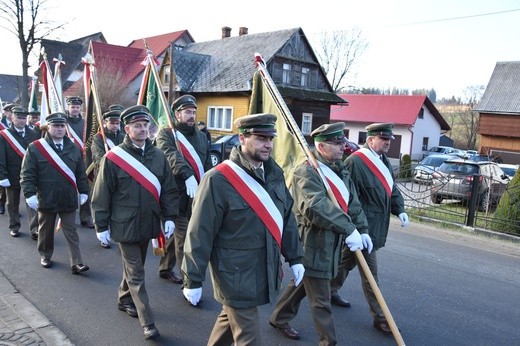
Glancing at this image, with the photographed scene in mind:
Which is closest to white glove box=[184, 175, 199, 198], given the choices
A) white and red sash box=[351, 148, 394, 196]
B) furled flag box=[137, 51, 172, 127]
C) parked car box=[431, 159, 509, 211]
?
furled flag box=[137, 51, 172, 127]

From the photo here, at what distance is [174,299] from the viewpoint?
5.21 m

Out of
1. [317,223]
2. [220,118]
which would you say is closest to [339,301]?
[317,223]

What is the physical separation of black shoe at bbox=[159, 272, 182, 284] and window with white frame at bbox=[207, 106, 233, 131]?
81.0 ft

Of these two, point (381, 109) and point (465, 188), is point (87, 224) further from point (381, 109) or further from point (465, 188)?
point (381, 109)

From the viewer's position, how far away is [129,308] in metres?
4.76

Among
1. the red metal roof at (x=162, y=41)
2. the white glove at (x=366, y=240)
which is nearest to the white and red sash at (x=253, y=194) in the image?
the white glove at (x=366, y=240)

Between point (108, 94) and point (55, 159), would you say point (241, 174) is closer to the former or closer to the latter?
point (55, 159)

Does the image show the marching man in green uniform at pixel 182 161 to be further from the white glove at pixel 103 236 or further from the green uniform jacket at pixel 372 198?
the green uniform jacket at pixel 372 198

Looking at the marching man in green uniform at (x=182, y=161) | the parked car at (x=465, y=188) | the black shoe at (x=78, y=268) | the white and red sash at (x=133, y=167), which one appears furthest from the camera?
the parked car at (x=465, y=188)

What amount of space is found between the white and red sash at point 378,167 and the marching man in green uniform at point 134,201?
208 centimetres

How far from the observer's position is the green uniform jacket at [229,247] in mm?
3035

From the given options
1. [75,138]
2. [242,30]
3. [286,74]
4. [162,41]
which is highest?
[242,30]

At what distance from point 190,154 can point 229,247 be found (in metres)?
2.79

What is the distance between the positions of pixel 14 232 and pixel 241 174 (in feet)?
19.9
